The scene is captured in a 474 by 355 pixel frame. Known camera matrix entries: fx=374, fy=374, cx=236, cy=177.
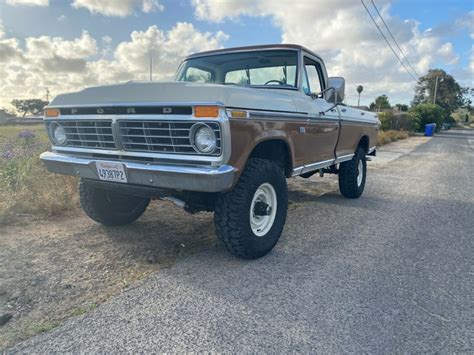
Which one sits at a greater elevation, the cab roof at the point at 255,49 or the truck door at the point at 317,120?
the cab roof at the point at 255,49

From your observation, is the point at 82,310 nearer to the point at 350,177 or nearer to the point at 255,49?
the point at 255,49

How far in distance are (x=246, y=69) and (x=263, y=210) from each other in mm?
2045

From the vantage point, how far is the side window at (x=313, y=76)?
4.70 m

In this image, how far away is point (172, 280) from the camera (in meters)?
3.05

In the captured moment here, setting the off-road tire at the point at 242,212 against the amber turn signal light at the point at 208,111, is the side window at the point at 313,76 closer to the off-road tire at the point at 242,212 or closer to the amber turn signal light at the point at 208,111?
the off-road tire at the point at 242,212

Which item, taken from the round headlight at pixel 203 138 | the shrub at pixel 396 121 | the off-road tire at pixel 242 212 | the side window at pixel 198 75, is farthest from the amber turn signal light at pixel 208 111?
the shrub at pixel 396 121

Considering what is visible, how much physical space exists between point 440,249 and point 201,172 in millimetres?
2849

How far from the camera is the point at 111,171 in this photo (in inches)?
127

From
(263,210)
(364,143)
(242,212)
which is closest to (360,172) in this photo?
(364,143)

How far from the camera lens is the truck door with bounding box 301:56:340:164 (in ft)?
14.3

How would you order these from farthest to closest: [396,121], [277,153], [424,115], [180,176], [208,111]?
1. [424,115]
2. [396,121]
3. [277,153]
4. [180,176]
5. [208,111]

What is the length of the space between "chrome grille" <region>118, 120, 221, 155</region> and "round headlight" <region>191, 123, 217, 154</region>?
0.11 feet

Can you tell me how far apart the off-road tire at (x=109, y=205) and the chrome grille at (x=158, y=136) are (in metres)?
0.95

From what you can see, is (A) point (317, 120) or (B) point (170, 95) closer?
(B) point (170, 95)
